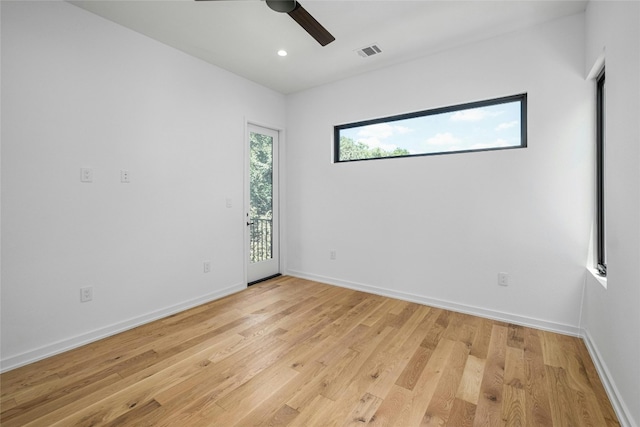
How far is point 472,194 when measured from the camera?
291 cm

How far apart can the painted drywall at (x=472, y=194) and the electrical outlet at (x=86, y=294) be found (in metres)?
2.55

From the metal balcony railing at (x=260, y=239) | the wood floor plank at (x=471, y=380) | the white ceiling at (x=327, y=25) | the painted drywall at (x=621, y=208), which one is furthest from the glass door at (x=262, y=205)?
the painted drywall at (x=621, y=208)

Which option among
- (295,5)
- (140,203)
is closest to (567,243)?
(295,5)

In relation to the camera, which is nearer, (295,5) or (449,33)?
(295,5)

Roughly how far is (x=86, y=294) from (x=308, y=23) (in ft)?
9.15

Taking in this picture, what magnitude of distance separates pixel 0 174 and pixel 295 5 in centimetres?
233

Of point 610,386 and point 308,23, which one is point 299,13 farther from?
point 610,386

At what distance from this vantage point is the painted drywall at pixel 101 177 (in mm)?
2055

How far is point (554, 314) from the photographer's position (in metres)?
2.54

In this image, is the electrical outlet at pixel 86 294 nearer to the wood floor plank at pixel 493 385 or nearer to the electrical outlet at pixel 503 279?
the wood floor plank at pixel 493 385

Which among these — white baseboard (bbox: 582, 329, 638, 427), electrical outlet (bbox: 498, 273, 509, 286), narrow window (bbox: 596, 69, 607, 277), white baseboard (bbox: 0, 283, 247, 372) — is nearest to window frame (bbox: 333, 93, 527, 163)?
narrow window (bbox: 596, 69, 607, 277)

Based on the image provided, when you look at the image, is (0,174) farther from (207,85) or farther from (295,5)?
(295,5)

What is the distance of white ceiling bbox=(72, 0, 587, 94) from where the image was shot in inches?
90.4

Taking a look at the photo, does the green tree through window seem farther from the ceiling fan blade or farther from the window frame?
the ceiling fan blade
